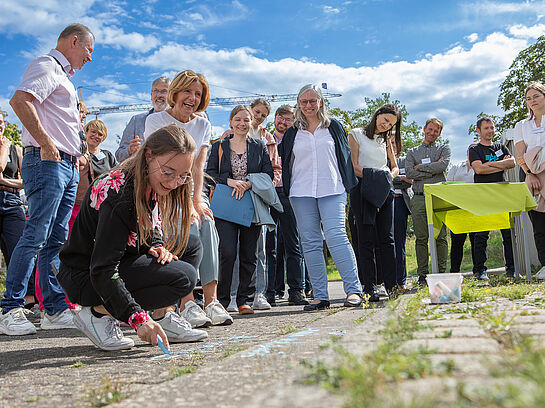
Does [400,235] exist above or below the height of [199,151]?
below

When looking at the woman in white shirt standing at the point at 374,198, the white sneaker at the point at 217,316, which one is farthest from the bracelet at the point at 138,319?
the woman in white shirt standing at the point at 374,198

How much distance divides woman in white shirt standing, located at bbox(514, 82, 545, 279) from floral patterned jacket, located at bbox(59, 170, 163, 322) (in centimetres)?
529

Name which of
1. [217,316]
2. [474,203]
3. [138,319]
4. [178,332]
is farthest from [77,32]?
[474,203]

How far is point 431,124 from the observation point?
25.7ft

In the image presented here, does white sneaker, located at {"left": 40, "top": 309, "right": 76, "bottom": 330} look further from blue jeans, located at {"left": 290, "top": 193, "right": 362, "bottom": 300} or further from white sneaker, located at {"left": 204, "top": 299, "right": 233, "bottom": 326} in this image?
blue jeans, located at {"left": 290, "top": 193, "right": 362, "bottom": 300}

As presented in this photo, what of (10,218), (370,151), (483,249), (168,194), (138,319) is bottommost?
(138,319)

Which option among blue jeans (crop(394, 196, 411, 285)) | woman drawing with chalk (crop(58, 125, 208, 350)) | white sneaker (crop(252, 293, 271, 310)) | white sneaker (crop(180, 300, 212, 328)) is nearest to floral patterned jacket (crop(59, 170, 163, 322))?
woman drawing with chalk (crop(58, 125, 208, 350))

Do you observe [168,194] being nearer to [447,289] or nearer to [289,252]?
[447,289]

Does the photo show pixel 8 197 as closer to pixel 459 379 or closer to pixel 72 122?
pixel 72 122

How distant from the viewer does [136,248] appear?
3.41 meters

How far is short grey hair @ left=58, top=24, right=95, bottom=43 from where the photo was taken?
4741 mm

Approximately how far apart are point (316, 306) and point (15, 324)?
2609 mm

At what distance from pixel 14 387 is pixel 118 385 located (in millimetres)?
550

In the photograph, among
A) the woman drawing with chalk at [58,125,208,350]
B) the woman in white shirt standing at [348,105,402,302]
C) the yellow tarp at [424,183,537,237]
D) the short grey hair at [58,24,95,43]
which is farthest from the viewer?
the yellow tarp at [424,183,537,237]
